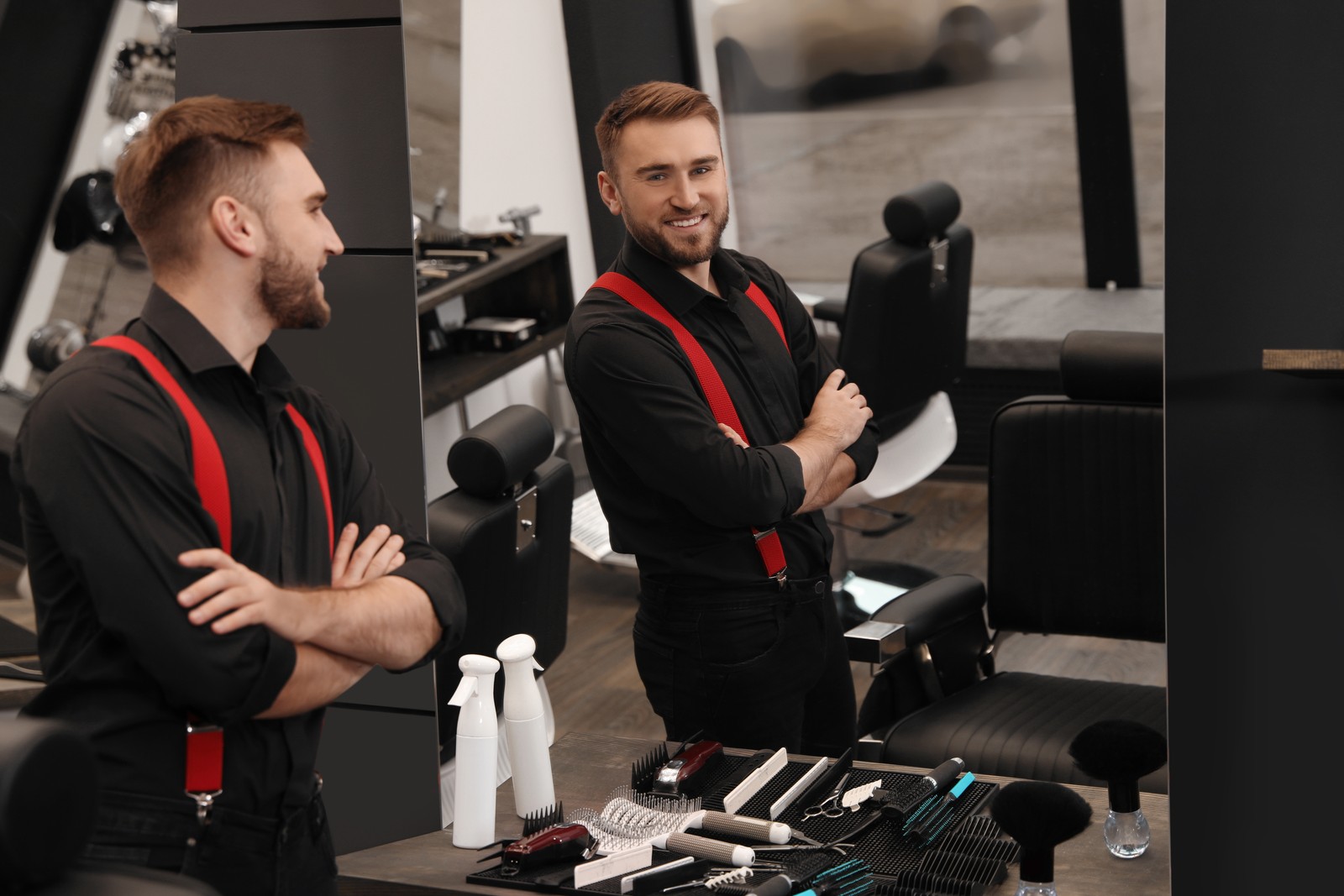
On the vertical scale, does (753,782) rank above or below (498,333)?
below

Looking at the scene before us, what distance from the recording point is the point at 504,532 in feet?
9.48

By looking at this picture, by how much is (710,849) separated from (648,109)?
1.32 m

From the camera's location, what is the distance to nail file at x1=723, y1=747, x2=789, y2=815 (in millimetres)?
2141

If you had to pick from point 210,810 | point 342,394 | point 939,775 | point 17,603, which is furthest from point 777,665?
point 17,603

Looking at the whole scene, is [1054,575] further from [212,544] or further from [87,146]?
[87,146]

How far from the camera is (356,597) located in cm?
193

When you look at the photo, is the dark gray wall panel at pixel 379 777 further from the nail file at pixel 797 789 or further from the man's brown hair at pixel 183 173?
the man's brown hair at pixel 183 173

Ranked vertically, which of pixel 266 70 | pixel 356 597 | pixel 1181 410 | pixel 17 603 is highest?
pixel 266 70

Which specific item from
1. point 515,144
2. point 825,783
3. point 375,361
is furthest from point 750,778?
point 515,144

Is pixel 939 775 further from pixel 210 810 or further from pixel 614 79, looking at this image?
pixel 614 79

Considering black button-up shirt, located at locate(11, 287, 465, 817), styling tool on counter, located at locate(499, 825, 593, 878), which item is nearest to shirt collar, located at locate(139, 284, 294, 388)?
black button-up shirt, located at locate(11, 287, 465, 817)

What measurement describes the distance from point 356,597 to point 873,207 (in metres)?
4.76

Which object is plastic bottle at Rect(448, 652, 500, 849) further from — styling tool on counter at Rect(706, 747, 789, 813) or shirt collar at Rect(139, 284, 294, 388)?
shirt collar at Rect(139, 284, 294, 388)

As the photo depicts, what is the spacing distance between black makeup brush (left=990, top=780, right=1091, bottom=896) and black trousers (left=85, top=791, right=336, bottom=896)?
0.88 m
